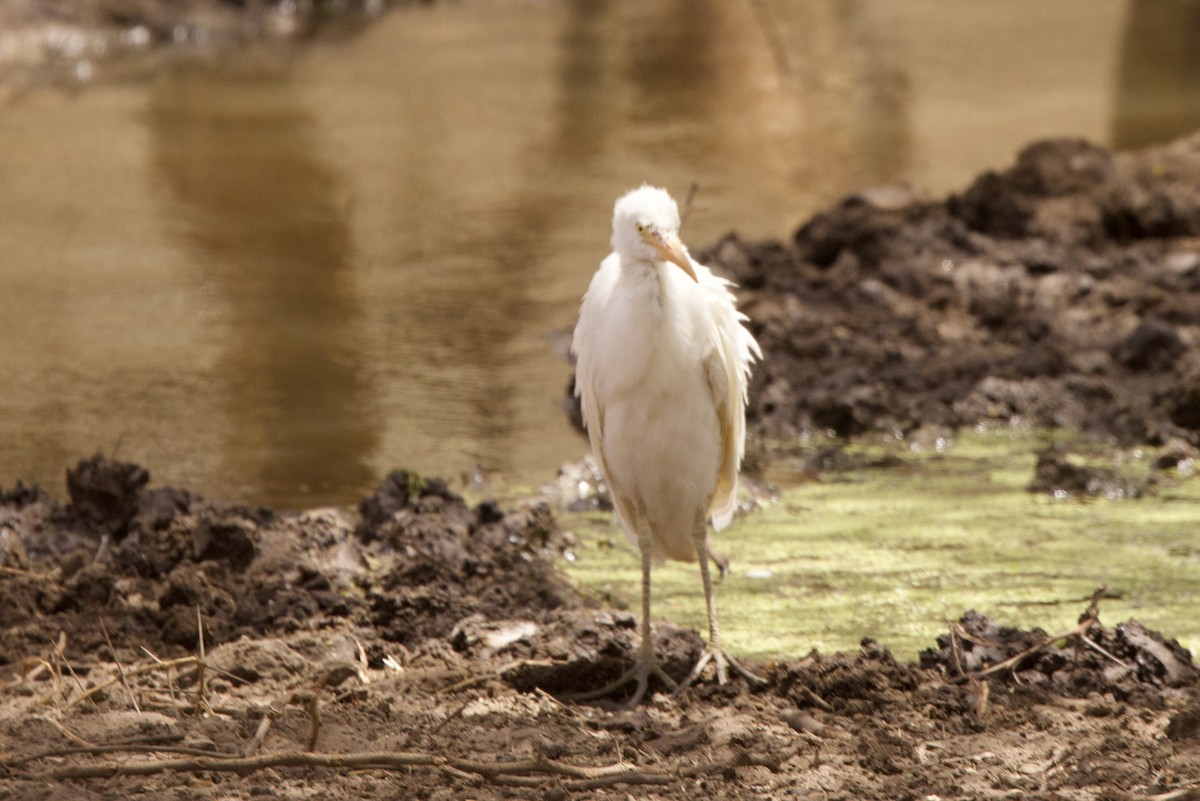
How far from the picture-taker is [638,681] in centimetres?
441

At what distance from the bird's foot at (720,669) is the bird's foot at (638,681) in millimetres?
42

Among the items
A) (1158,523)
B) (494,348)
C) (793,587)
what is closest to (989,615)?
(793,587)

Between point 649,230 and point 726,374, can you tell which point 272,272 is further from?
point 649,230

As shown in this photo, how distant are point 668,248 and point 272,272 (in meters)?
4.99

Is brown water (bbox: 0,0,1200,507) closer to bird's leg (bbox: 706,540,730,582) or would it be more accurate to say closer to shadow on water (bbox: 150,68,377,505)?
shadow on water (bbox: 150,68,377,505)

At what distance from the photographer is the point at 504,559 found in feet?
17.3

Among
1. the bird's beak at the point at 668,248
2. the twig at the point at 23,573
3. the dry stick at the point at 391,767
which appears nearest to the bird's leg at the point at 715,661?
the dry stick at the point at 391,767

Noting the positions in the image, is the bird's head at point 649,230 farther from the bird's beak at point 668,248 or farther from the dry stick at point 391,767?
the dry stick at point 391,767

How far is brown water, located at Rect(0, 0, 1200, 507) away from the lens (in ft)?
22.3

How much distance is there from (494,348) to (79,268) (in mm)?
2654

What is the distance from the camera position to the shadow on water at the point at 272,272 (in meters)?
6.57

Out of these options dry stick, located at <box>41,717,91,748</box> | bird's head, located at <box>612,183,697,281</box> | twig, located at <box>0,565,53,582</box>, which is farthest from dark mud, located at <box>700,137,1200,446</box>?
dry stick, located at <box>41,717,91,748</box>

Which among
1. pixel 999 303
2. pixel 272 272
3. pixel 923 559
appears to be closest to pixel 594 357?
pixel 923 559

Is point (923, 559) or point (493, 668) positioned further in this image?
point (923, 559)
